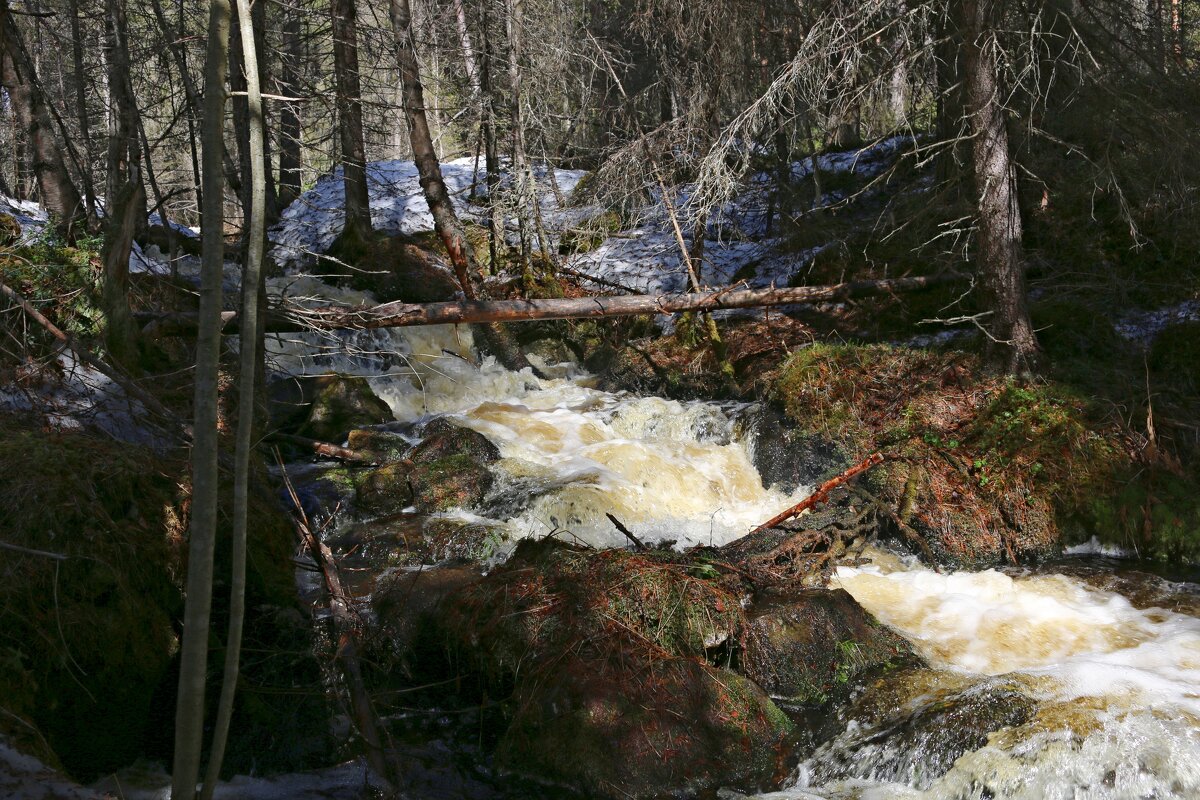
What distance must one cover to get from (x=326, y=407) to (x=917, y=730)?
6.79 meters

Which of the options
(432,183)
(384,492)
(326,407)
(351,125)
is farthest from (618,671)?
(351,125)

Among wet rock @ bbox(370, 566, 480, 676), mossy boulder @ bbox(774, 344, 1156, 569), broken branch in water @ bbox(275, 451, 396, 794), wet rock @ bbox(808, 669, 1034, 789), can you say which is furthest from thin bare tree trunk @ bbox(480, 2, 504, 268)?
wet rock @ bbox(808, 669, 1034, 789)

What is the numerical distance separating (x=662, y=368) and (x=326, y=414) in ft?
13.1

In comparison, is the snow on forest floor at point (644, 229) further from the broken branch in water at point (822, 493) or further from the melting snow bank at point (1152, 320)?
the broken branch in water at point (822, 493)

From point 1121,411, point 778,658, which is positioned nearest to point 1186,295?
point 1121,411

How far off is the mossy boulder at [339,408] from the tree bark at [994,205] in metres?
6.27

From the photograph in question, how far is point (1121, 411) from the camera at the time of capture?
703cm

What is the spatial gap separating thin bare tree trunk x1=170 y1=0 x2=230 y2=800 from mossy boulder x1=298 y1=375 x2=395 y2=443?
21.9 ft

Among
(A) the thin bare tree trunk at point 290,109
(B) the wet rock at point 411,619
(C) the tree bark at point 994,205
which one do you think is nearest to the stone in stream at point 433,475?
(B) the wet rock at point 411,619

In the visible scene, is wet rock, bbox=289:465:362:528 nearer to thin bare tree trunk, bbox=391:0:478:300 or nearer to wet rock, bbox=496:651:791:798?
wet rock, bbox=496:651:791:798

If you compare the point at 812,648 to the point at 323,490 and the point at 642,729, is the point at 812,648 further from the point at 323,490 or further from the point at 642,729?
the point at 323,490

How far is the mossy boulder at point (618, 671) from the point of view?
4148 millimetres

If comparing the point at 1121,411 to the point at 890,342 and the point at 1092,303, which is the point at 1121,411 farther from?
the point at 890,342

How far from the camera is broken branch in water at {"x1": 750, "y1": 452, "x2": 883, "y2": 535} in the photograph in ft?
21.8
